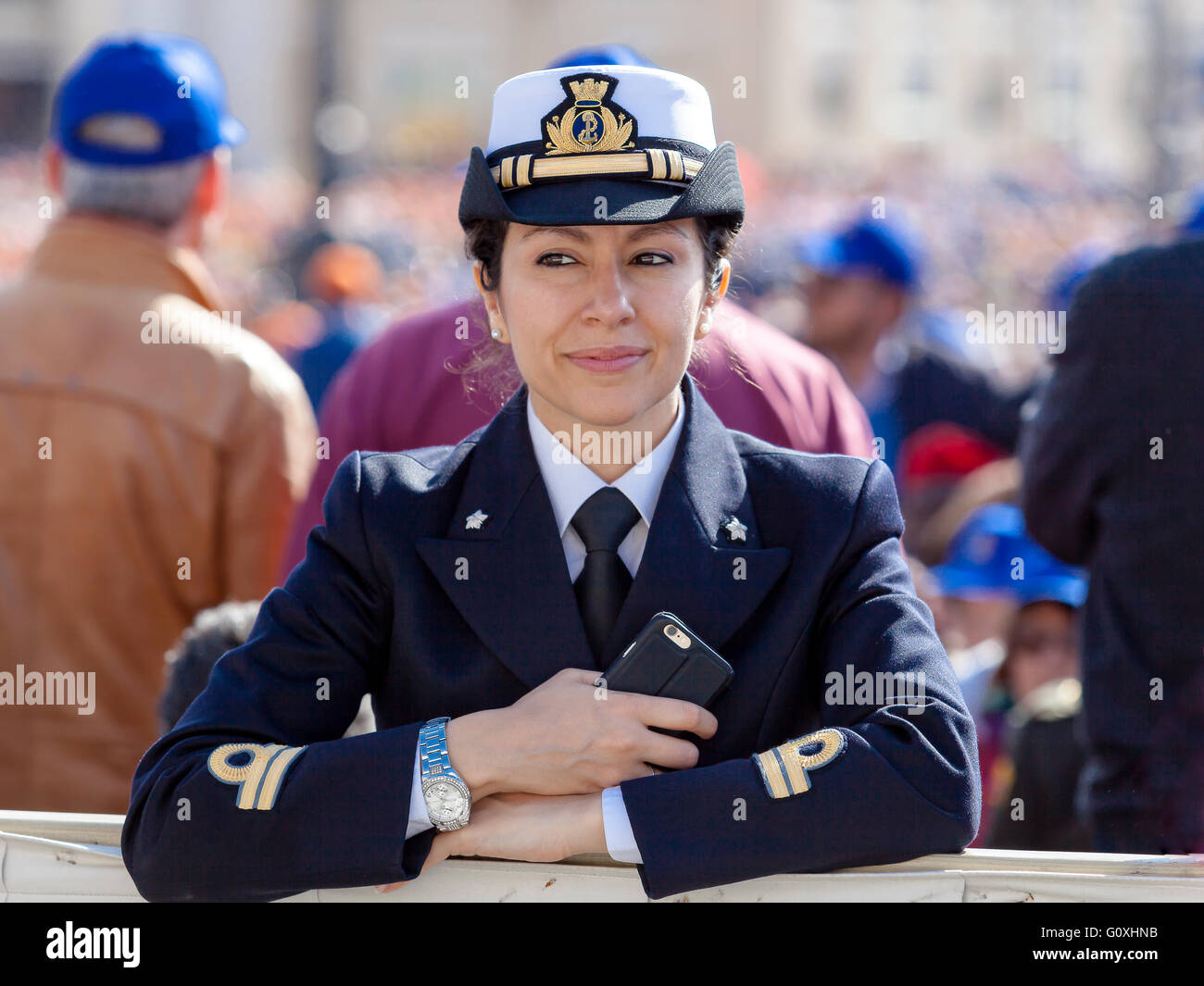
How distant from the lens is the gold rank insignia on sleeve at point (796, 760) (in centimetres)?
182

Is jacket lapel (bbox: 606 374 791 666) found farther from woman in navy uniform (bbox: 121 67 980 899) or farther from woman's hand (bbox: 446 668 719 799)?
woman's hand (bbox: 446 668 719 799)


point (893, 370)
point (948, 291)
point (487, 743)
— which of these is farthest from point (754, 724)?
point (948, 291)

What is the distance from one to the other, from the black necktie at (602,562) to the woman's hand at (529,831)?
0.20 m

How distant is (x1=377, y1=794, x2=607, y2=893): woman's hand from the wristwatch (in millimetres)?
15

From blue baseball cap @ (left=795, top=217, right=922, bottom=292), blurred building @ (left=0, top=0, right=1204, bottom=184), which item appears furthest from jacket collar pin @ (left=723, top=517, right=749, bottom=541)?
blurred building @ (left=0, top=0, right=1204, bottom=184)

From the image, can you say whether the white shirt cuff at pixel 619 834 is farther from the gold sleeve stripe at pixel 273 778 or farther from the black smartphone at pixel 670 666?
the gold sleeve stripe at pixel 273 778

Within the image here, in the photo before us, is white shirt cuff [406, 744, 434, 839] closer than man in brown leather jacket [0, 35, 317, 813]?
Yes

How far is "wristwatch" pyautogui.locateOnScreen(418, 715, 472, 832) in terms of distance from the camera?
1.86 meters

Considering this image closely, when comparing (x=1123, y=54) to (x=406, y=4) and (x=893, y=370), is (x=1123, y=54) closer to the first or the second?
(x=406, y=4)

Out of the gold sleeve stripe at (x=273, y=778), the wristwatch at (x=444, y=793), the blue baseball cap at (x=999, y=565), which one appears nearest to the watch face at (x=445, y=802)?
the wristwatch at (x=444, y=793)

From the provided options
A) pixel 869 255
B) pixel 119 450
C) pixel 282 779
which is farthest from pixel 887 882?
pixel 869 255

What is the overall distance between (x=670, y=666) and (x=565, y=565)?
0.70ft

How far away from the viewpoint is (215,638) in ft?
8.77
